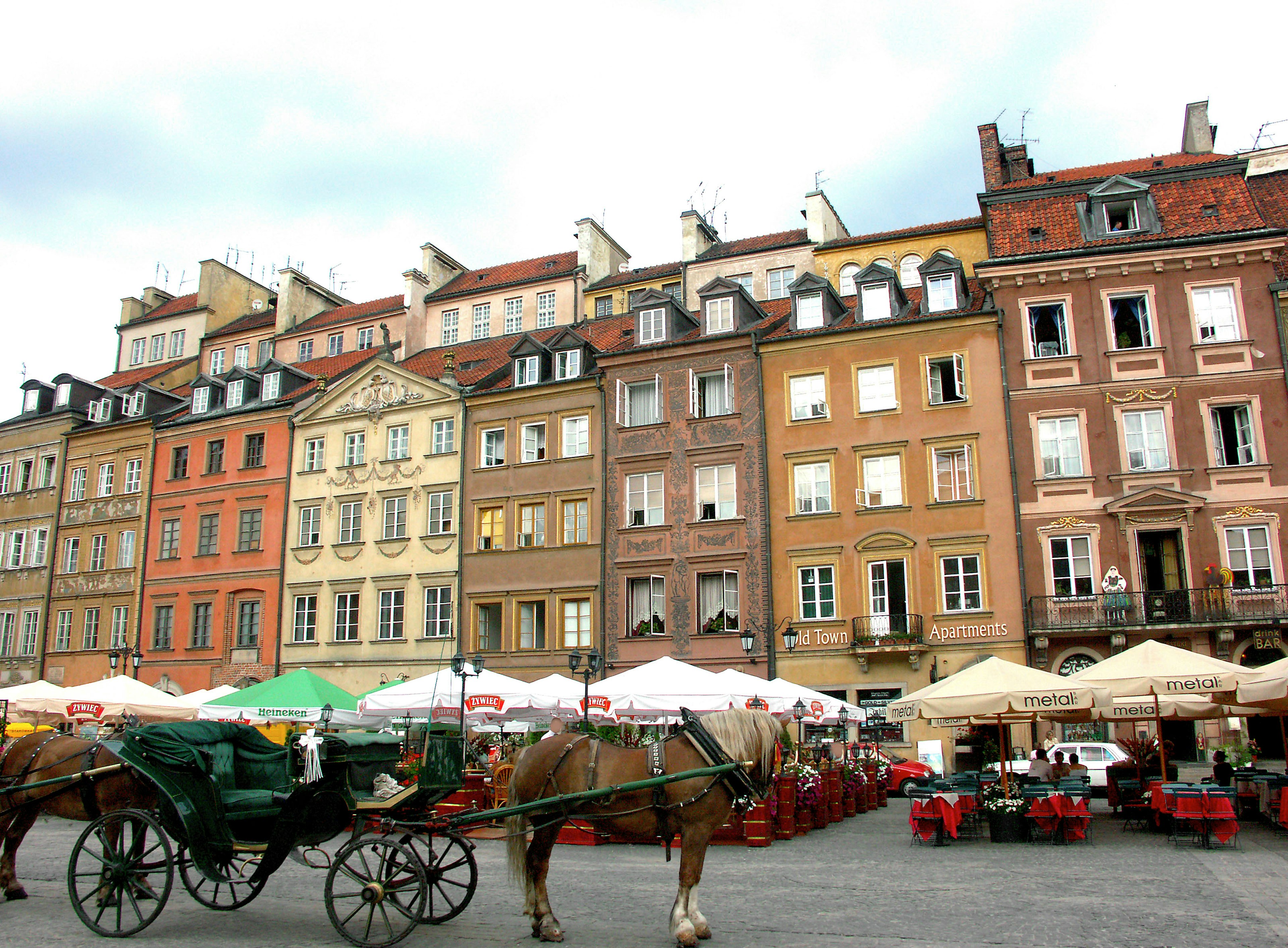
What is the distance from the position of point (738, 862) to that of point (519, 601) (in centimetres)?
2119

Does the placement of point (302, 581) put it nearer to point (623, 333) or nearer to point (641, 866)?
point (623, 333)

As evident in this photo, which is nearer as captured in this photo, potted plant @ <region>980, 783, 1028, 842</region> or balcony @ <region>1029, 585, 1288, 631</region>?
potted plant @ <region>980, 783, 1028, 842</region>

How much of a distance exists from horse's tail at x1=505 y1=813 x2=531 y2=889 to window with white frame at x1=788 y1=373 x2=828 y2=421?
24.2 m

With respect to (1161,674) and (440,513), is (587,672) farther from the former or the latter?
(440,513)

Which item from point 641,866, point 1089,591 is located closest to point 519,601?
point 1089,591

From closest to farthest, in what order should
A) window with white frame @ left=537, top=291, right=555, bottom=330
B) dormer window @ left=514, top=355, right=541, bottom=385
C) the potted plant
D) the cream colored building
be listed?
the potted plant < the cream colored building < dormer window @ left=514, top=355, right=541, bottom=385 < window with white frame @ left=537, top=291, right=555, bottom=330

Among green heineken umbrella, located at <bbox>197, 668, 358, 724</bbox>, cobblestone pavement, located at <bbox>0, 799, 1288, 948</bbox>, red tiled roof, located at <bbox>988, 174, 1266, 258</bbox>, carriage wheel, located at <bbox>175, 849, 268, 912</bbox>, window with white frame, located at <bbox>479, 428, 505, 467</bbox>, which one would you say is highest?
red tiled roof, located at <bbox>988, 174, 1266, 258</bbox>

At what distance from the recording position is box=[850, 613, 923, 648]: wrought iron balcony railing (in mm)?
29578

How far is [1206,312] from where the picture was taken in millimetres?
29891

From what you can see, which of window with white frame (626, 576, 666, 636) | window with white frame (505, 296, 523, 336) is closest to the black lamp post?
window with white frame (626, 576, 666, 636)

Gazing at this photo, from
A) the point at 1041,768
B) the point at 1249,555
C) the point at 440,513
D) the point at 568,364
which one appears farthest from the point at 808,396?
the point at 1041,768

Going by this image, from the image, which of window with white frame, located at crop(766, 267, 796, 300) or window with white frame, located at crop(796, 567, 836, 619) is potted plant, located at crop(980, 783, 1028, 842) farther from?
window with white frame, located at crop(766, 267, 796, 300)

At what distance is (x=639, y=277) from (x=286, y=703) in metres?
26.4

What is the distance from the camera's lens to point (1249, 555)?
28.0 m
